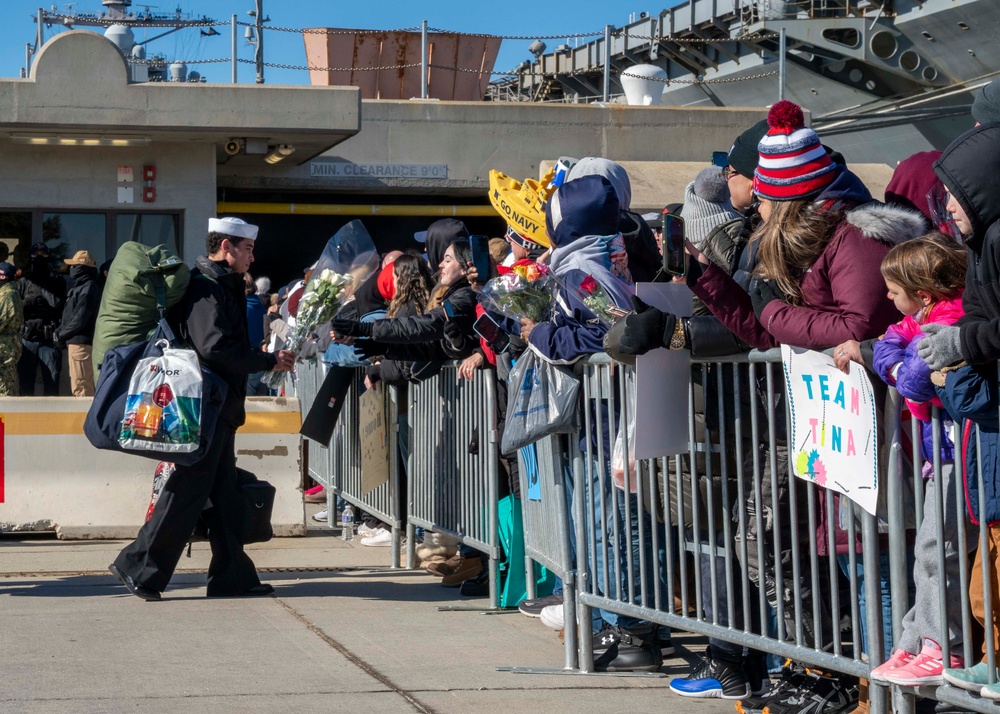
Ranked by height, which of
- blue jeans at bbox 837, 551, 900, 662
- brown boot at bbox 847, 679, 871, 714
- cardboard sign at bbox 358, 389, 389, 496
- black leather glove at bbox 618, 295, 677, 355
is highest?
black leather glove at bbox 618, 295, 677, 355

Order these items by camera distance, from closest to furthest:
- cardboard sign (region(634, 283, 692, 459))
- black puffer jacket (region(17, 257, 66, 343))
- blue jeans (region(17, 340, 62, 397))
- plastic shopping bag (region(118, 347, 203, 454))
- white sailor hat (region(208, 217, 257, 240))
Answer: cardboard sign (region(634, 283, 692, 459))
plastic shopping bag (region(118, 347, 203, 454))
white sailor hat (region(208, 217, 257, 240))
black puffer jacket (region(17, 257, 66, 343))
blue jeans (region(17, 340, 62, 397))

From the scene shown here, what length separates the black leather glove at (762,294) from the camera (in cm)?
406

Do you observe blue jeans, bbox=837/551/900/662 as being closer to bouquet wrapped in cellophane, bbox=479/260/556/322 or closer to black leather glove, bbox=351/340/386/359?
bouquet wrapped in cellophane, bbox=479/260/556/322

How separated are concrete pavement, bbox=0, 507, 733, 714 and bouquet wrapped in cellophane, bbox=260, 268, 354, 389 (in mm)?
1464

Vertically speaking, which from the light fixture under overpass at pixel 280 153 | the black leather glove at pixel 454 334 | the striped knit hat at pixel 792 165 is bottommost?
the black leather glove at pixel 454 334

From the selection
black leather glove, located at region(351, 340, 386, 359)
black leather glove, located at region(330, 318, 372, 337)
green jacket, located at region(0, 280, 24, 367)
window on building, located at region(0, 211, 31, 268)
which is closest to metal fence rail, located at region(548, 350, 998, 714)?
black leather glove, located at region(330, 318, 372, 337)

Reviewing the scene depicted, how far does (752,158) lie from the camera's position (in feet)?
16.1

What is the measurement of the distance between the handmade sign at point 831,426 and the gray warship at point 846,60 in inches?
926

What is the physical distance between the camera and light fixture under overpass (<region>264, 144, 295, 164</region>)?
17.8m

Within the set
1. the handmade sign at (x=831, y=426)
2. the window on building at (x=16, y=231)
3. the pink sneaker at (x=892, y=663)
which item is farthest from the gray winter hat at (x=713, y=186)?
the window on building at (x=16, y=231)

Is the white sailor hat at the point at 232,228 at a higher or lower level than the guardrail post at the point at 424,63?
lower

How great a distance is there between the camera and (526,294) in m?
5.43

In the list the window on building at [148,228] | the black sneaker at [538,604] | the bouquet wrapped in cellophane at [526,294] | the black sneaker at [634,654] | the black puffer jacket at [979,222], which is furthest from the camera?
the window on building at [148,228]

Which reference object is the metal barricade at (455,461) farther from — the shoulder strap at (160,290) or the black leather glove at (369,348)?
the shoulder strap at (160,290)
